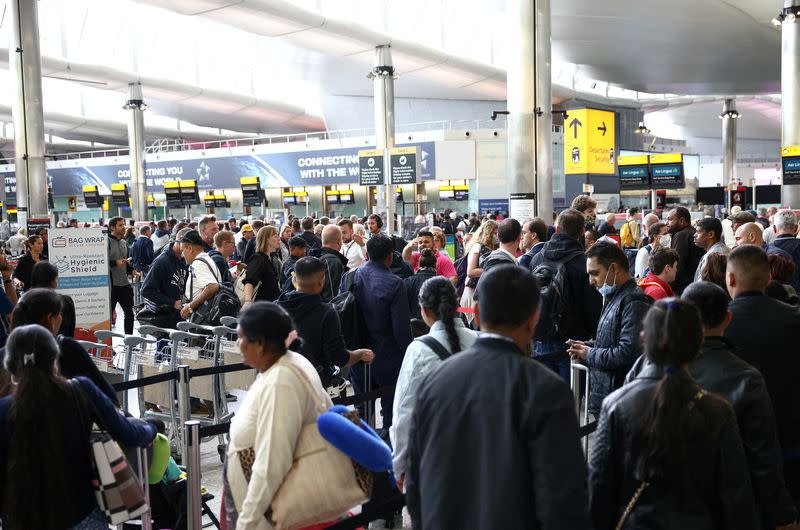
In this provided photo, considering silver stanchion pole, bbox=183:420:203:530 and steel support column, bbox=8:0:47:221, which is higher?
steel support column, bbox=8:0:47:221

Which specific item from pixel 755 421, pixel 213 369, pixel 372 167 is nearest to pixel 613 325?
pixel 755 421

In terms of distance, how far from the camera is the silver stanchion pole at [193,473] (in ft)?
12.0

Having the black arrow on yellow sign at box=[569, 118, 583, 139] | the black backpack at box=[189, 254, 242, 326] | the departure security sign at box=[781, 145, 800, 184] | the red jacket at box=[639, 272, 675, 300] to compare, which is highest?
the black arrow on yellow sign at box=[569, 118, 583, 139]

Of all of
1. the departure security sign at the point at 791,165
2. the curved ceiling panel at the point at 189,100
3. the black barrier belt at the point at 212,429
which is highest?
the curved ceiling panel at the point at 189,100

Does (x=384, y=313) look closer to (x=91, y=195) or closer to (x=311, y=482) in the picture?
(x=311, y=482)

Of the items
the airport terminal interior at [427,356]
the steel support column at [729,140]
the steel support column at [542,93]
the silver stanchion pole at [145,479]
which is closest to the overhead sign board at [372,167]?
the airport terminal interior at [427,356]

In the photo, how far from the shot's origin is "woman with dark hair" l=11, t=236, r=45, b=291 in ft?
32.3

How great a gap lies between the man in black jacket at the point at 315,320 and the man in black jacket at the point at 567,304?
1378 millimetres

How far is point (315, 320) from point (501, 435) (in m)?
2.84

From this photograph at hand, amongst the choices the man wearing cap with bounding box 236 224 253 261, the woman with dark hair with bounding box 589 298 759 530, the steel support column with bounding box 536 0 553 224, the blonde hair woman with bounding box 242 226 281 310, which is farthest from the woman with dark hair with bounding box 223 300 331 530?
the steel support column with bounding box 536 0 553 224

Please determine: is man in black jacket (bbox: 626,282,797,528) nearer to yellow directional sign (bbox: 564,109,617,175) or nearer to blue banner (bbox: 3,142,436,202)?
yellow directional sign (bbox: 564,109,617,175)

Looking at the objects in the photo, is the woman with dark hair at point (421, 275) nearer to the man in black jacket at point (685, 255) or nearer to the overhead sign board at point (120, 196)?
the man in black jacket at point (685, 255)

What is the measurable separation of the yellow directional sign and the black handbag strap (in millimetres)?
18734

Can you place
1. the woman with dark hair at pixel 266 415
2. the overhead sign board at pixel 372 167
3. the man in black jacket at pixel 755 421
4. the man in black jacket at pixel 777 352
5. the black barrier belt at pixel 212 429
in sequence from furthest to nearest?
the overhead sign board at pixel 372 167 < the black barrier belt at pixel 212 429 < the man in black jacket at pixel 777 352 < the woman with dark hair at pixel 266 415 < the man in black jacket at pixel 755 421
